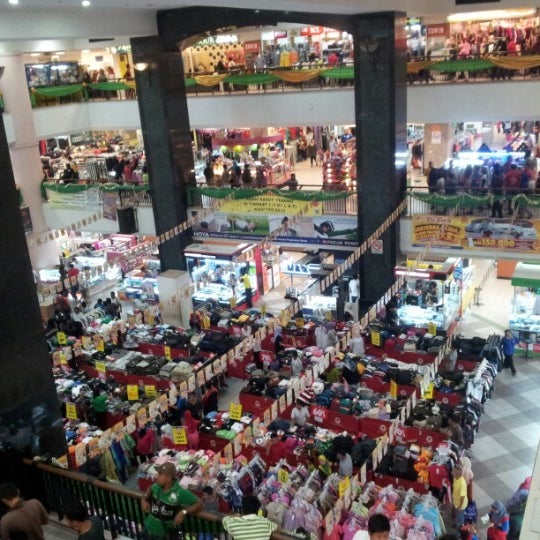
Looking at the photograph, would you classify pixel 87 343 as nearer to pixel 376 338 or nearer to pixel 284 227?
pixel 284 227

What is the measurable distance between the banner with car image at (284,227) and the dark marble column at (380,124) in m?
0.61

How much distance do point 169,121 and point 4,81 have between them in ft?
17.3

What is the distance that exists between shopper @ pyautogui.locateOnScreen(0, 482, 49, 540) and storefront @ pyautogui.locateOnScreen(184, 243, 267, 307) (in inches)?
525

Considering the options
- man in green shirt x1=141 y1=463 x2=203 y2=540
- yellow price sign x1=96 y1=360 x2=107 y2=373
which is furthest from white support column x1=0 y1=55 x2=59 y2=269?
man in green shirt x1=141 y1=463 x2=203 y2=540

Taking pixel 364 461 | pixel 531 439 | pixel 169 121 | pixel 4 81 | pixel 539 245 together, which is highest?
pixel 4 81

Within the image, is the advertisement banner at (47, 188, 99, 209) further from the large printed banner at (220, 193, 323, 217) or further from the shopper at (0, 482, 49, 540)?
the shopper at (0, 482, 49, 540)

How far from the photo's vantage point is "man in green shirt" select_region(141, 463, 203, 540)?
19.1 feet

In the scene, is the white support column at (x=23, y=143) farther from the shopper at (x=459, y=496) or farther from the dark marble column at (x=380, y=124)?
the shopper at (x=459, y=496)

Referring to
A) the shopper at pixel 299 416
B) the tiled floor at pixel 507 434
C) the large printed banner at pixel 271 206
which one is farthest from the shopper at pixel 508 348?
the large printed banner at pixel 271 206

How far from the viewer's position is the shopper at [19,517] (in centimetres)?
543

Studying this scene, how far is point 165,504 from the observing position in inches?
229

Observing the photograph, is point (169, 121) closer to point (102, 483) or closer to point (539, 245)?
point (539, 245)

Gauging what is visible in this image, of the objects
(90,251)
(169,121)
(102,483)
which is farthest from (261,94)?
(102,483)

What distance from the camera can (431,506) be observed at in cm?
941
